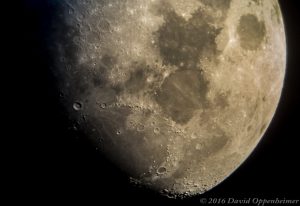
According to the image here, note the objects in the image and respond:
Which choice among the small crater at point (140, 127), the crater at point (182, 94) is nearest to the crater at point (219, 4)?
the crater at point (182, 94)

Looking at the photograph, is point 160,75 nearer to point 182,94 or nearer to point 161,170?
point 182,94

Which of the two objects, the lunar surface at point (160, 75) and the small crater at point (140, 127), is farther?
the small crater at point (140, 127)

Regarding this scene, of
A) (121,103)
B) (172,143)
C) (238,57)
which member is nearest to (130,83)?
(121,103)

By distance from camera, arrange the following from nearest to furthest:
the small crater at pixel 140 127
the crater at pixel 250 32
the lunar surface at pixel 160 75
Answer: the lunar surface at pixel 160 75 → the small crater at pixel 140 127 → the crater at pixel 250 32

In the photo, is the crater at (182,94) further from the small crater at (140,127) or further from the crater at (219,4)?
the crater at (219,4)

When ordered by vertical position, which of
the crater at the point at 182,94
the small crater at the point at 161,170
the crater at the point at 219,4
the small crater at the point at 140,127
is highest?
the crater at the point at 219,4

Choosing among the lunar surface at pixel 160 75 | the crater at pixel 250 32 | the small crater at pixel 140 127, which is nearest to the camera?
the lunar surface at pixel 160 75

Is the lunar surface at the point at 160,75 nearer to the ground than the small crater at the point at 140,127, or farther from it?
farther from it

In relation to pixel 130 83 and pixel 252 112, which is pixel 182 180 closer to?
pixel 252 112
